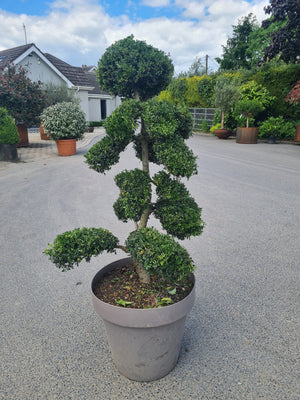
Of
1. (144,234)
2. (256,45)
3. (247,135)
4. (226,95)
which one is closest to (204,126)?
(226,95)

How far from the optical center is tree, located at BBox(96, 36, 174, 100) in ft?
6.90

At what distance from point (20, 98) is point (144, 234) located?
11953 mm

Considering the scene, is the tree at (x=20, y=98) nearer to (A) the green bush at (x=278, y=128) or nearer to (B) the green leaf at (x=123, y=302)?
(A) the green bush at (x=278, y=128)

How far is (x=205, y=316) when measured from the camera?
2.76 m

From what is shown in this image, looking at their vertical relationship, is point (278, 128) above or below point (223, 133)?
above

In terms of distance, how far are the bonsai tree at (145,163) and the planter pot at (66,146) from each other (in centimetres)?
956

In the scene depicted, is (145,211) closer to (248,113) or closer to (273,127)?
(248,113)

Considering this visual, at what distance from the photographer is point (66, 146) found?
11.5 m

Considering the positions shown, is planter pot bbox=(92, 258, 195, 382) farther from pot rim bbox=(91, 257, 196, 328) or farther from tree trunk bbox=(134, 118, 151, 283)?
tree trunk bbox=(134, 118, 151, 283)

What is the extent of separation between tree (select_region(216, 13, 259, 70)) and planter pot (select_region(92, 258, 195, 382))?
35.0m

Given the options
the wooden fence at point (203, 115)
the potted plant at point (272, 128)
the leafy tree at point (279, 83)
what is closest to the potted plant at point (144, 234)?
the potted plant at point (272, 128)

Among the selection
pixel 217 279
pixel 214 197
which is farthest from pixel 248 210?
pixel 217 279

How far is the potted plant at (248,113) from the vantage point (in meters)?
13.9

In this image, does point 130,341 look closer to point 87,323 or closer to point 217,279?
point 87,323
